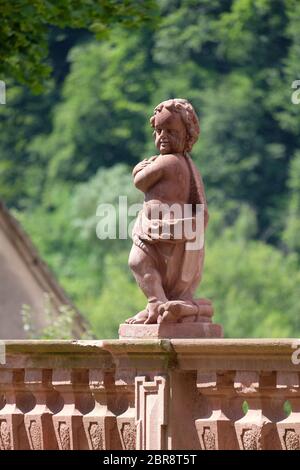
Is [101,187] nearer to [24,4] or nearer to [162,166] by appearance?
[24,4]

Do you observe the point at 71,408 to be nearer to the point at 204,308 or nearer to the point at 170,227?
the point at 204,308

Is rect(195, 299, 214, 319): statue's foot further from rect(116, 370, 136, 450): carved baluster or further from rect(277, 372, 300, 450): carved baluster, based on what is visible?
rect(277, 372, 300, 450): carved baluster

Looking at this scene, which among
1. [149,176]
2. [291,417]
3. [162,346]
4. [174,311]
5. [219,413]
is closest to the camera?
[291,417]

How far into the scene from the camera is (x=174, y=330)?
46.5 ft

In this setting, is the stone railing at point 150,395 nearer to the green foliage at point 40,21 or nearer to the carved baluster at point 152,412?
the carved baluster at point 152,412

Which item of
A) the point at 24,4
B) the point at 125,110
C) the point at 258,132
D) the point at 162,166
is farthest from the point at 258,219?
the point at 162,166

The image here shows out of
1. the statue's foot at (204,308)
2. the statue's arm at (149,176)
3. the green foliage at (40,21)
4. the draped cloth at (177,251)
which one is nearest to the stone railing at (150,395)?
the statue's foot at (204,308)

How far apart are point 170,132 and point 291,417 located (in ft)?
7.35

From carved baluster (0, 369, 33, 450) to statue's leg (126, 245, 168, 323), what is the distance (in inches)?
36.4

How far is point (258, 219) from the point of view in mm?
70125

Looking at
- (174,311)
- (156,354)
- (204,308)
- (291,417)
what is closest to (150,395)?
(156,354)

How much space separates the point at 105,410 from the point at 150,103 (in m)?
59.5

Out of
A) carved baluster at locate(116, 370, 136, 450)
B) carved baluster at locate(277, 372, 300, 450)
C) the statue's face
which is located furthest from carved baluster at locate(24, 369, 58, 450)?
carved baluster at locate(277, 372, 300, 450)
